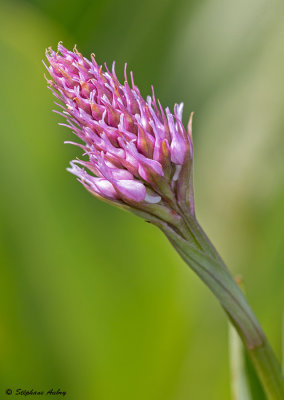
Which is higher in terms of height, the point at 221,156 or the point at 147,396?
the point at 221,156

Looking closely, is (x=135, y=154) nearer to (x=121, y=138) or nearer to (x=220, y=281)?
(x=121, y=138)

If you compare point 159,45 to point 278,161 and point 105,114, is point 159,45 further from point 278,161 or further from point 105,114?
point 105,114

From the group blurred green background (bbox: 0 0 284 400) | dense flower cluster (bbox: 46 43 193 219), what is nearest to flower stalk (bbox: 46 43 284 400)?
dense flower cluster (bbox: 46 43 193 219)

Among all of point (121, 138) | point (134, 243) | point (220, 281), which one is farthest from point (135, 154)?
point (134, 243)

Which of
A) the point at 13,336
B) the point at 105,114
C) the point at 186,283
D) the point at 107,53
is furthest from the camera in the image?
the point at 107,53

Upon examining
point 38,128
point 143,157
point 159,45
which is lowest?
point 143,157

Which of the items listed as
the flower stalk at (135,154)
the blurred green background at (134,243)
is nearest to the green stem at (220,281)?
the flower stalk at (135,154)

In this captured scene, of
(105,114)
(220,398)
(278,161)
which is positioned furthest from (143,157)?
(278,161)
